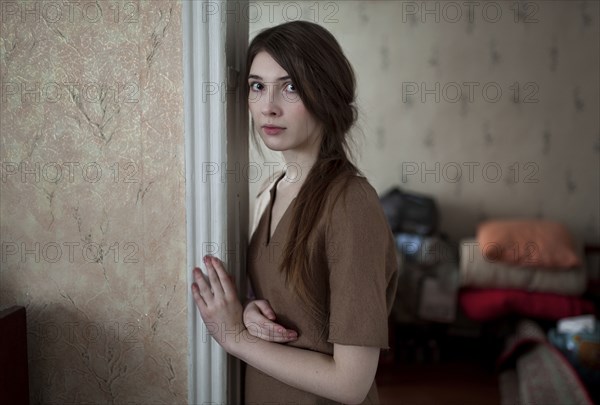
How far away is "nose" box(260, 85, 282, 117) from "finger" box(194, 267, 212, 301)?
12.4 inches

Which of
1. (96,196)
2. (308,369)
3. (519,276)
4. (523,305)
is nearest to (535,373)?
(523,305)

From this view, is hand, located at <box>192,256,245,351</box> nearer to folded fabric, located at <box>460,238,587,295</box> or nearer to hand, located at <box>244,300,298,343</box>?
hand, located at <box>244,300,298,343</box>

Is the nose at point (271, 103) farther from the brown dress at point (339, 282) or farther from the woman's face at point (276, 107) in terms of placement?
the brown dress at point (339, 282)

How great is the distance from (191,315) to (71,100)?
1.48 feet

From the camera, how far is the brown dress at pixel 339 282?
84cm

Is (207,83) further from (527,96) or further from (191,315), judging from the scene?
(527,96)

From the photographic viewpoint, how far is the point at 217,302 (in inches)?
36.5

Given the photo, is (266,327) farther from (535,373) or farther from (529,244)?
(529,244)

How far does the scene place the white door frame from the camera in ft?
2.94

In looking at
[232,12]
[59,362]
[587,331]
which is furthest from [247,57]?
[587,331]

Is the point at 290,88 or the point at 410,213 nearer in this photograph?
the point at 290,88

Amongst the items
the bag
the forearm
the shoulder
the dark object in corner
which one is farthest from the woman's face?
the bag

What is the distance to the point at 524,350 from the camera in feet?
9.53

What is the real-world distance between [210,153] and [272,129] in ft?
0.40
